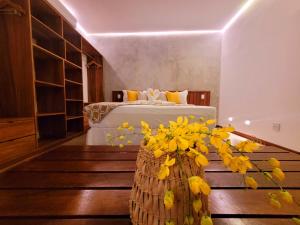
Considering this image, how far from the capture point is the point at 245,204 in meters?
0.47

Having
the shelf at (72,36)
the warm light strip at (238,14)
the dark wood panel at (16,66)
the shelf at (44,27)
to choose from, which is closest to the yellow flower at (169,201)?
the dark wood panel at (16,66)

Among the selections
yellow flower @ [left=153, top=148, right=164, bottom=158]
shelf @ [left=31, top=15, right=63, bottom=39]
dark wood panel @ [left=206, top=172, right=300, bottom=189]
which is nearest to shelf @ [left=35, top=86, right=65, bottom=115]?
shelf @ [left=31, top=15, right=63, bottom=39]

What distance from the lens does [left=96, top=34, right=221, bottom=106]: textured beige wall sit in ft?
14.0

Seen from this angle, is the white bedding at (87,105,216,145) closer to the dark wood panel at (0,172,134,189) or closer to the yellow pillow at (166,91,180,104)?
the yellow pillow at (166,91,180,104)

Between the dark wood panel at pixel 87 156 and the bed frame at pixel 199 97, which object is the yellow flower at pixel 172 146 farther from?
the bed frame at pixel 199 97

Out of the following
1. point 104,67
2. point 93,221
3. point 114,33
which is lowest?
point 93,221

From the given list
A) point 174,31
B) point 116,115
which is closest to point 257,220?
point 116,115

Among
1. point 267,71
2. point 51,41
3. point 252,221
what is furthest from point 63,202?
point 267,71

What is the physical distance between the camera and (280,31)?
7.45ft

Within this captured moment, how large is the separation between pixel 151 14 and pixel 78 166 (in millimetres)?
3395

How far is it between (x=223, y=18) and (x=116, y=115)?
309cm

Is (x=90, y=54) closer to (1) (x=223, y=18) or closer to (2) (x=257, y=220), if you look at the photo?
(1) (x=223, y=18)

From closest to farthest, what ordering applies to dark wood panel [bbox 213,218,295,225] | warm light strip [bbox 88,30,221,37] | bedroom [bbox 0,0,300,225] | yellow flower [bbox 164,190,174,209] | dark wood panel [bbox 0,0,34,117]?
yellow flower [bbox 164,190,174,209], dark wood panel [bbox 213,218,295,225], bedroom [bbox 0,0,300,225], dark wood panel [bbox 0,0,34,117], warm light strip [bbox 88,30,221,37]

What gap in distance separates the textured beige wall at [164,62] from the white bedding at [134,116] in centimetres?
218
